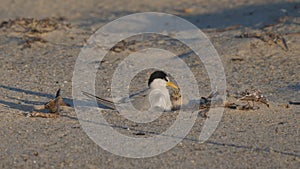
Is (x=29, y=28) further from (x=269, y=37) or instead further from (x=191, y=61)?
(x=269, y=37)

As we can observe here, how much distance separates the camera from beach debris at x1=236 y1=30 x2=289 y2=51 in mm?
7007

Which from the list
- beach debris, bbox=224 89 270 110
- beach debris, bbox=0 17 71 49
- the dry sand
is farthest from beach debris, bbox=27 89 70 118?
beach debris, bbox=0 17 71 49

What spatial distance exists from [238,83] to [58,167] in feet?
8.25

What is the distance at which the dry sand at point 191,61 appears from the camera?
435cm

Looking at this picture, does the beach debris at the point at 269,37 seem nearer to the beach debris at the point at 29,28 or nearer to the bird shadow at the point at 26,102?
the beach debris at the point at 29,28

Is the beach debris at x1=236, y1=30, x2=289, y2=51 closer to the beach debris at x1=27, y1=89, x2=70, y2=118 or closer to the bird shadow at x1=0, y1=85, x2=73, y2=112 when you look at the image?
the bird shadow at x1=0, y1=85, x2=73, y2=112

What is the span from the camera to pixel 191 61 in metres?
6.82

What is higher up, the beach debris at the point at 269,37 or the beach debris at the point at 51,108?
the beach debris at the point at 269,37

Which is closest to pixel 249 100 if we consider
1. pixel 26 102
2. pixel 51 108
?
pixel 51 108

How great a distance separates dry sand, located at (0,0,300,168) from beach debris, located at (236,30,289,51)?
1.5 inches

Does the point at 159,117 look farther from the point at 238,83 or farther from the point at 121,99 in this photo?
the point at 238,83

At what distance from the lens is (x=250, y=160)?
4.29 meters

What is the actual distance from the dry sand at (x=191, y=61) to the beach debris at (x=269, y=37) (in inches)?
1.5

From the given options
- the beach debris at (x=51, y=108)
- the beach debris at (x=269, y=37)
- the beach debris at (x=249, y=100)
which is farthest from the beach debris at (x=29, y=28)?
the beach debris at (x=249, y=100)
